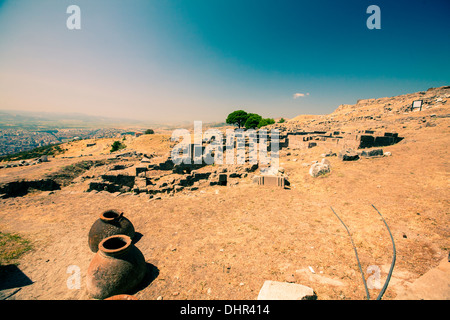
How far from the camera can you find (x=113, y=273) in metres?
4.99

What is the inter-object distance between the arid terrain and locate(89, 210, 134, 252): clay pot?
0.63 m

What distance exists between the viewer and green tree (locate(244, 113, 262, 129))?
57.5 metres

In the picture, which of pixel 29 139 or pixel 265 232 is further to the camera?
pixel 29 139

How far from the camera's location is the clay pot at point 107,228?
7191 millimetres

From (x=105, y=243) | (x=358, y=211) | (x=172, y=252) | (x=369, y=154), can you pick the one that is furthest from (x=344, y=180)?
(x=105, y=243)

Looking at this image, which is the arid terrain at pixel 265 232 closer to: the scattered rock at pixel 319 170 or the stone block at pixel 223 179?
the scattered rock at pixel 319 170

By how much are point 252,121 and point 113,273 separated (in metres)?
56.2

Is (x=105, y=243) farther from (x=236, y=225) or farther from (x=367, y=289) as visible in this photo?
(x=367, y=289)

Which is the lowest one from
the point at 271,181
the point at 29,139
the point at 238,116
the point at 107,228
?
the point at 107,228

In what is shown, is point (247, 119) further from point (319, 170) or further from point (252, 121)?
point (319, 170)


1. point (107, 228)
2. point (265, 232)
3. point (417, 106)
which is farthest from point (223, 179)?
point (417, 106)

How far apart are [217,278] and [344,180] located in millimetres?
10813

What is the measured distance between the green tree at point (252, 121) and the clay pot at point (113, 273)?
55339 millimetres

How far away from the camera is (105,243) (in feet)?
19.3
